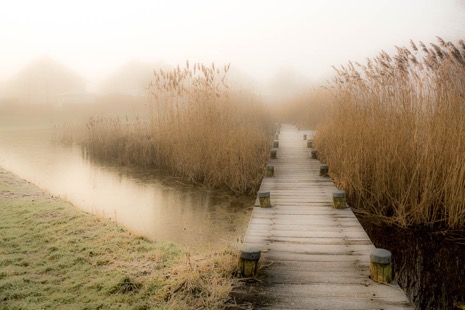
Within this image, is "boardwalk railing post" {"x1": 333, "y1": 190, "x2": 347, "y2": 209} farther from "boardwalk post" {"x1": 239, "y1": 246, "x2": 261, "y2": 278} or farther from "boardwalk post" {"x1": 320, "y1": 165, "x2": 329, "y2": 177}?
"boardwalk post" {"x1": 239, "y1": 246, "x2": 261, "y2": 278}

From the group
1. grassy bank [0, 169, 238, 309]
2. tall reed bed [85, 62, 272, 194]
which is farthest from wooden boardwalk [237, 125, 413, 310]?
tall reed bed [85, 62, 272, 194]

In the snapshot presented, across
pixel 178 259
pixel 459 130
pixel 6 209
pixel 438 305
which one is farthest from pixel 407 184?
pixel 6 209

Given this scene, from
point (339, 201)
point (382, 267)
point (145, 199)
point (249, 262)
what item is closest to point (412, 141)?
point (339, 201)

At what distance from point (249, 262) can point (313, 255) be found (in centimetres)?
65

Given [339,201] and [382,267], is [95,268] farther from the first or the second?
[339,201]

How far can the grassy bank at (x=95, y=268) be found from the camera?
2.67 meters

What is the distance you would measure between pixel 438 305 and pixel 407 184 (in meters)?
1.77

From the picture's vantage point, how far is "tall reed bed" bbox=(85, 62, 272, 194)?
21.9ft

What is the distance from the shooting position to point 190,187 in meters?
6.86

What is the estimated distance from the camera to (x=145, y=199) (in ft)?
20.7

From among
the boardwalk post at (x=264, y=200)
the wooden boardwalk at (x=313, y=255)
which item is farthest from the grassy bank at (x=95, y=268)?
the boardwalk post at (x=264, y=200)

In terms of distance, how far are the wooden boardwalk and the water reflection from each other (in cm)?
51

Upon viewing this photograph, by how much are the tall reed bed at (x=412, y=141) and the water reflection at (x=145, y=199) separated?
168 cm

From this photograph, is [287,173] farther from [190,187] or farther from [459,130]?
[459,130]
